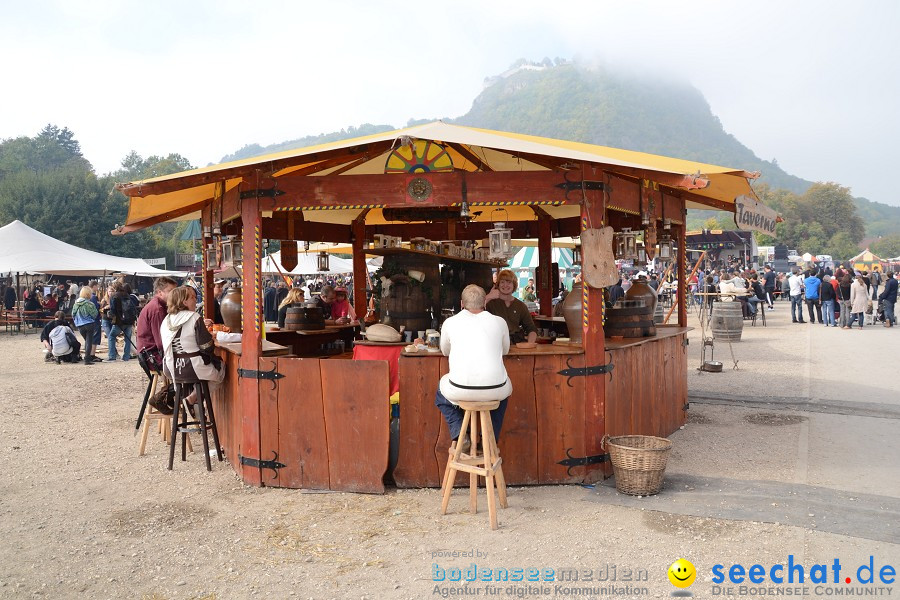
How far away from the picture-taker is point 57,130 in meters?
84.3

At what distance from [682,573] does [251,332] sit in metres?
3.66

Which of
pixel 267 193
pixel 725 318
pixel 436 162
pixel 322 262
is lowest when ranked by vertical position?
pixel 725 318

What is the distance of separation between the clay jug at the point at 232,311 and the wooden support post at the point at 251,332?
7.42ft

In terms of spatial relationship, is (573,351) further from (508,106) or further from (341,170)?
(508,106)

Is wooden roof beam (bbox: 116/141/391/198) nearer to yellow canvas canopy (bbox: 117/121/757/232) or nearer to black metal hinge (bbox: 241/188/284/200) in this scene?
yellow canvas canopy (bbox: 117/121/757/232)

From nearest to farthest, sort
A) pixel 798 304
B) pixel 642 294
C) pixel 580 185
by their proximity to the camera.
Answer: pixel 580 185 < pixel 642 294 < pixel 798 304

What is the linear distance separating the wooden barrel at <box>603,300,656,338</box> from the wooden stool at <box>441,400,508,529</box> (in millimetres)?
2385

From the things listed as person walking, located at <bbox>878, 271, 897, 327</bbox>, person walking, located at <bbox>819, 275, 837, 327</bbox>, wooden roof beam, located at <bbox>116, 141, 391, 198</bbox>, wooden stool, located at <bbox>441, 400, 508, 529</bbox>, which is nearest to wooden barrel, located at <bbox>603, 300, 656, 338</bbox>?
wooden stool, located at <bbox>441, 400, 508, 529</bbox>

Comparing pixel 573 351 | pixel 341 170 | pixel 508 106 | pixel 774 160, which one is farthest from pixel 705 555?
pixel 774 160

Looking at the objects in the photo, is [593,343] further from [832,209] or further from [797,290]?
[832,209]

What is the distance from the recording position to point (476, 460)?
4824mm

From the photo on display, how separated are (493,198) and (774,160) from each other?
200944mm

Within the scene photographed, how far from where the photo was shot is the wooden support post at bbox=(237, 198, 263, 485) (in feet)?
18.7

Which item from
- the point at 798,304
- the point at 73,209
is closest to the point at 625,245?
the point at 798,304
